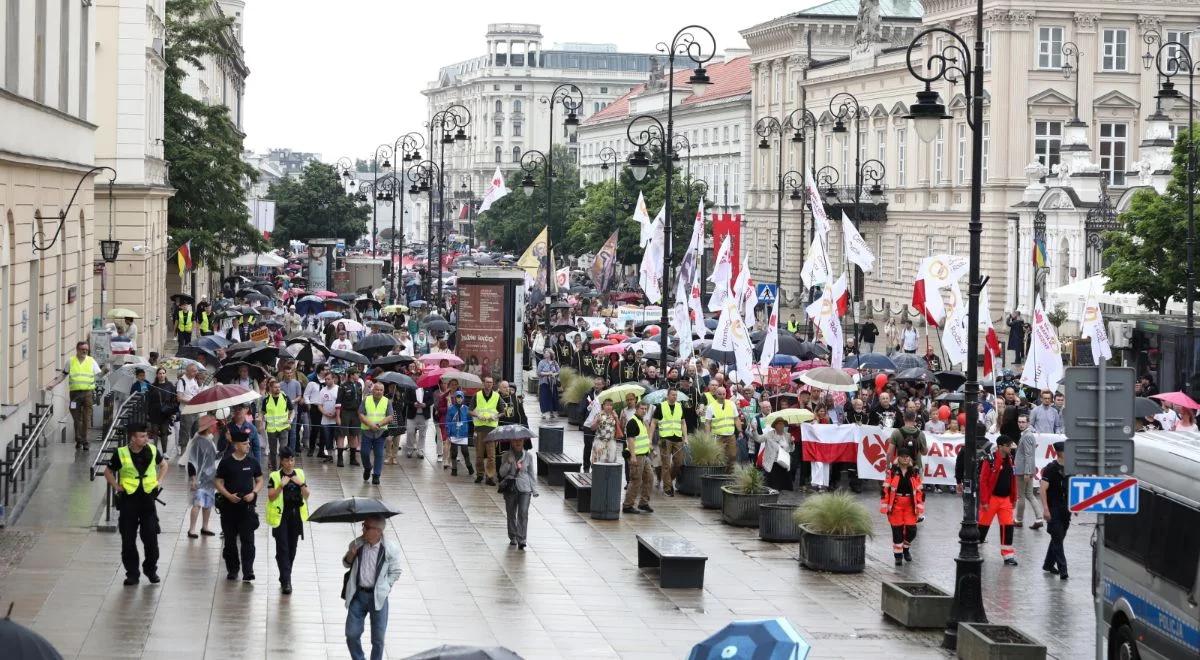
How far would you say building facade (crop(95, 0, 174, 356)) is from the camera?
41.9m

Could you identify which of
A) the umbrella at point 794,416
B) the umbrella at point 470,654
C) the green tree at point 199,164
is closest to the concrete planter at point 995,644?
the umbrella at point 470,654

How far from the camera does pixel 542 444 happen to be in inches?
1145

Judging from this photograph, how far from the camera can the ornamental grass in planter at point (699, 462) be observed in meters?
26.2

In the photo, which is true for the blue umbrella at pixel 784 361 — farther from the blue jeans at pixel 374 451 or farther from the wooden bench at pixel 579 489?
the blue jeans at pixel 374 451

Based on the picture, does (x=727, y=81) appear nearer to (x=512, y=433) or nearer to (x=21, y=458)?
(x=512, y=433)

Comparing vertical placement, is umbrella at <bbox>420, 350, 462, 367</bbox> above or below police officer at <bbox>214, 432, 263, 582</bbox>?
above

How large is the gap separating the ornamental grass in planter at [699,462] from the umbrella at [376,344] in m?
11.9

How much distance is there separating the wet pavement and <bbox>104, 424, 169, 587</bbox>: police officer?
0.29 metres

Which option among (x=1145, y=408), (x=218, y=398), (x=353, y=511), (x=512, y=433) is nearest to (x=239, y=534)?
(x=512, y=433)

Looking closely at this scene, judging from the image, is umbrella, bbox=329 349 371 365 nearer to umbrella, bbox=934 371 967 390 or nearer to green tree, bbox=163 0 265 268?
umbrella, bbox=934 371 967 390

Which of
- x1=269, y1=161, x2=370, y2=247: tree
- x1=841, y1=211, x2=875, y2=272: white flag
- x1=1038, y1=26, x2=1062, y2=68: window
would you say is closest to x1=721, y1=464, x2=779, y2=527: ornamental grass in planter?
x1=841, y1=211, x2=875, y2=272: white flag

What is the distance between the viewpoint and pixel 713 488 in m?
25.1

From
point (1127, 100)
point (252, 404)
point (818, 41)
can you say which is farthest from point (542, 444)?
point (818, 41)

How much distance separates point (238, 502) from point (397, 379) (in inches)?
442
